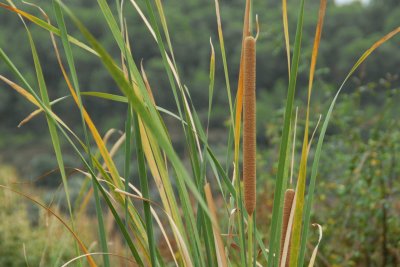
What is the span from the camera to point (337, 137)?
3910 millimetres

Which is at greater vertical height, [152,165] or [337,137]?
[152,165]

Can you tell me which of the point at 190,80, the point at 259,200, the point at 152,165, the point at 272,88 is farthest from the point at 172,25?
the point at 152,165

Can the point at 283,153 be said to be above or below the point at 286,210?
above

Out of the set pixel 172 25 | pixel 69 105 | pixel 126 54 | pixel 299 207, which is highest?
pixel 126 54

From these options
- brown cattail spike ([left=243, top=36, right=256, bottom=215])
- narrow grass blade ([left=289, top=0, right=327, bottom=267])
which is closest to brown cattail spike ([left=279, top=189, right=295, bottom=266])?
narrow grass blade ([left=289, top=0, right=327, bottom=267])

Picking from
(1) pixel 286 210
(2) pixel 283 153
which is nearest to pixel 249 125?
(2) pixel 283 153

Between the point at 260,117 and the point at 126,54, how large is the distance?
49.1 ft

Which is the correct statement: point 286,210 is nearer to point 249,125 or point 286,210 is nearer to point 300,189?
point 300,189

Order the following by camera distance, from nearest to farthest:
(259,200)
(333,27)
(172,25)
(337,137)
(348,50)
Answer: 1. (337,137)
2. (259,200)
3. (348,50)
4. (333,27)
5. (172,25)

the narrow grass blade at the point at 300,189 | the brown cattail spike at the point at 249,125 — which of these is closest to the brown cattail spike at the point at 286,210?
the narrow grass blade at the point at 300,189

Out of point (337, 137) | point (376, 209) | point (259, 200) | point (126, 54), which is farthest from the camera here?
point (259, 200)

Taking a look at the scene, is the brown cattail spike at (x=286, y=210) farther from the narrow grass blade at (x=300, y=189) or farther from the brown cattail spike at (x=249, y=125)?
the brown cattail spike at (x=249, y=125)

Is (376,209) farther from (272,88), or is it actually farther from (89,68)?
(89,68)

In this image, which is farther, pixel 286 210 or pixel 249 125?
pixel 286 210
